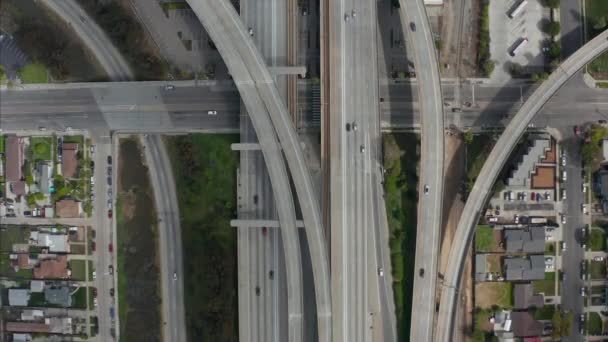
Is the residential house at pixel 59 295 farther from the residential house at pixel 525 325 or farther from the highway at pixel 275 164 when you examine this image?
the residential house at pixel 525 325

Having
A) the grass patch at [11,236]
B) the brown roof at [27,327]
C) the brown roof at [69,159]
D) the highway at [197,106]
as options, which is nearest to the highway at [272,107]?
the highway at [197,106]

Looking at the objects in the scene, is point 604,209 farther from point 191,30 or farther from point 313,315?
point 191,30

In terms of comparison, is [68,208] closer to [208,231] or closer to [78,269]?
[78,269]

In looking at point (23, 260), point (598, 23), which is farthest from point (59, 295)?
point (598, 23)

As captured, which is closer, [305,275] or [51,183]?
[305,275]

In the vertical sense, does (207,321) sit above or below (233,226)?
below

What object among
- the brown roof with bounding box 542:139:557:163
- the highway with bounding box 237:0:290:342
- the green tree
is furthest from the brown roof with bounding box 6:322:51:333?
the green tree

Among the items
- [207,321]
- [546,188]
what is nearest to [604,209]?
[546,188]

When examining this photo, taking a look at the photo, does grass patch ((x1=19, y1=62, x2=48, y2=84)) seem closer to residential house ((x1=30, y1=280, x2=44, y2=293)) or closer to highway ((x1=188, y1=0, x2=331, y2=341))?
highway ((x1=188, y1=0, x2=331, y2=341))
